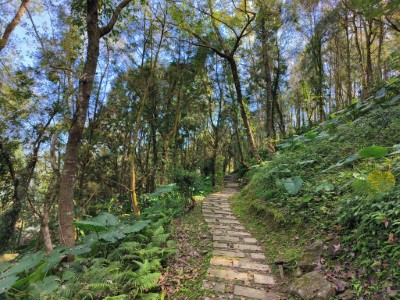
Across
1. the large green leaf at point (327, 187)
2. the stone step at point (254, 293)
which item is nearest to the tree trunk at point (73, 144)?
the stone step at point (254, 293)

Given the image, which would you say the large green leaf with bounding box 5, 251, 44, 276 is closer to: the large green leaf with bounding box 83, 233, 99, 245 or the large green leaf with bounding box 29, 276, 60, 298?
the large green leaf with bounding box 29, 276, 60, 298

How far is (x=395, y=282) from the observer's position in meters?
1.95

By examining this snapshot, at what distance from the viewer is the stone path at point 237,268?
8.57 ft

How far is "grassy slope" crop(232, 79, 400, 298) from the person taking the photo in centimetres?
225

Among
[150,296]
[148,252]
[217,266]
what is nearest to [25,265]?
[148,252]

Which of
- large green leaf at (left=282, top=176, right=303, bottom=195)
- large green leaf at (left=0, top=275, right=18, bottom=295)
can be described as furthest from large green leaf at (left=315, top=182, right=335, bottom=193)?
large green leaf at (left=0, top=275, right=18, bottom=295)

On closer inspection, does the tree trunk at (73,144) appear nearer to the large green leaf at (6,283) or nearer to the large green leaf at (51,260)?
the large green leaf at (51,260)

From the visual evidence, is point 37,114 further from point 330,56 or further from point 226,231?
point 330,56

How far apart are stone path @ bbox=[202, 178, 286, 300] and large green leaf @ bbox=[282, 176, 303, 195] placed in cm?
106

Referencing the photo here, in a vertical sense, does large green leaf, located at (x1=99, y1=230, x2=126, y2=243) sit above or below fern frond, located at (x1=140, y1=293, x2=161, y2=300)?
above

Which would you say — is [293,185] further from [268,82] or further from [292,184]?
[268,82]

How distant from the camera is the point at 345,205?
3.02 meters

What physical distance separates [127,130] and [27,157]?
173 inches

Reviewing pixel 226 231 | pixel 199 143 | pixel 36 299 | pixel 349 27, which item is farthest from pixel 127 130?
pixel 349 27
